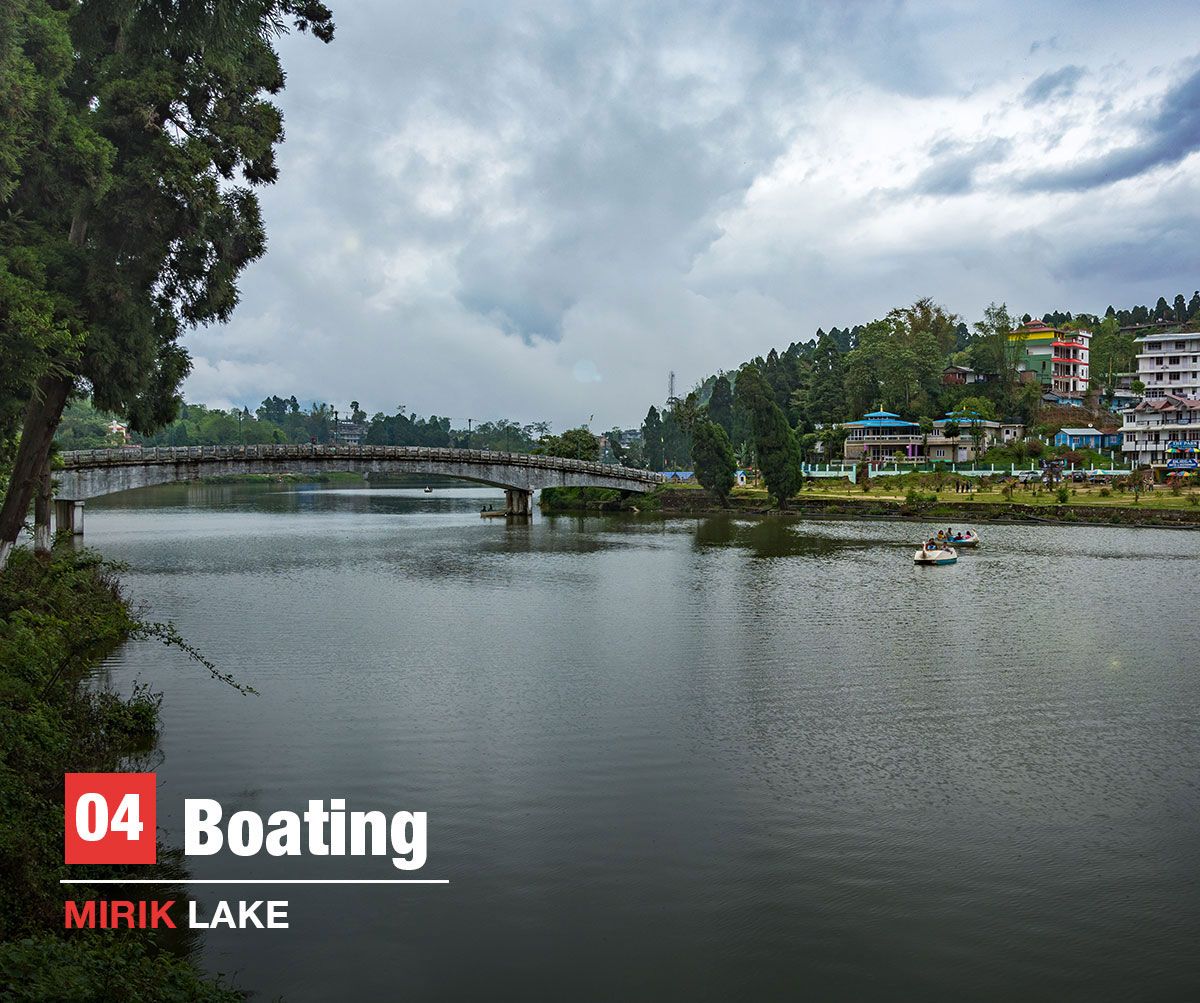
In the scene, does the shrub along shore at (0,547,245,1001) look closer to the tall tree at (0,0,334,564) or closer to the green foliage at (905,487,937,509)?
the tall tree at (0,0,334,564)

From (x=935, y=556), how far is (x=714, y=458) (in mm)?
49670

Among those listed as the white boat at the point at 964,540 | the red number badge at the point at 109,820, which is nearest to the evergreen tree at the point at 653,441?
the white boat at the point at 964,540

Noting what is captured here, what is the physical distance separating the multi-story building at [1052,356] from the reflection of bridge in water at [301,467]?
6537cm

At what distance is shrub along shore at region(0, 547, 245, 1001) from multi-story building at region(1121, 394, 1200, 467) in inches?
4369

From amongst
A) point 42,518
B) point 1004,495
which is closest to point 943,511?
point 1004,495

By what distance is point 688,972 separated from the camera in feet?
41.3

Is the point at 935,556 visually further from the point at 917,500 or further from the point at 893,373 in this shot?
the point at 893,373

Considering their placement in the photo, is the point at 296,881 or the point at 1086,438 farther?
the point at 1086,438

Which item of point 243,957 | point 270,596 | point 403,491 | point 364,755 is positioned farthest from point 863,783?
point 403,491

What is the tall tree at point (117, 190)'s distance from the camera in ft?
79.3

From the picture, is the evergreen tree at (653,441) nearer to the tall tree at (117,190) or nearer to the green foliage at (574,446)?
the green foliage at (574,446)

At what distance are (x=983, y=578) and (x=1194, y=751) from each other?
28.7m

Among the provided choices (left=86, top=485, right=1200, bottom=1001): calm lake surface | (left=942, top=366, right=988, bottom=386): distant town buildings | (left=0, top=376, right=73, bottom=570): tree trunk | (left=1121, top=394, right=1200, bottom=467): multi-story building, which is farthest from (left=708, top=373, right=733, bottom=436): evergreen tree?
(left=0, top=376, right=73, bottom=570): tree trunk

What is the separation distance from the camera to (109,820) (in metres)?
15.3
